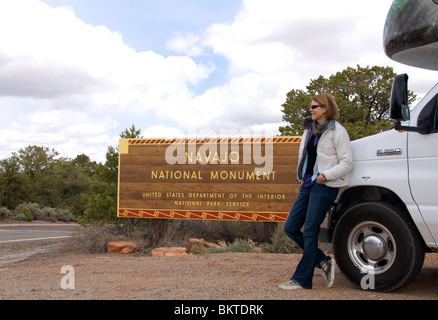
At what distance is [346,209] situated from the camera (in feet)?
19.5

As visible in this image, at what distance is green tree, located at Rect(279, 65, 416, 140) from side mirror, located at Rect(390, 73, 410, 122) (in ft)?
66.1

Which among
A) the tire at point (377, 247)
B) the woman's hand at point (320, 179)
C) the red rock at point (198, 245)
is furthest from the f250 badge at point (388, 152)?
the red rock at point (198, 245)

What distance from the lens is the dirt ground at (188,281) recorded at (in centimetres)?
531

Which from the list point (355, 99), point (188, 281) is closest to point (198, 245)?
point (188, 281)

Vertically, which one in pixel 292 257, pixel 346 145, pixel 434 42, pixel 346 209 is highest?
pixel 434 42

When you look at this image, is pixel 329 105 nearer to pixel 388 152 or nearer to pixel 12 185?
pixel 388 152

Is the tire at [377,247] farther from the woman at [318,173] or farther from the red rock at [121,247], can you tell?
the red rock at [121,247]

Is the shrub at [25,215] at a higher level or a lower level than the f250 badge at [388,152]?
lower

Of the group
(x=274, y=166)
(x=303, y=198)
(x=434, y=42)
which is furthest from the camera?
(x=274, y=166)

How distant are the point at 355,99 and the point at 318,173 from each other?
2324 centimetres

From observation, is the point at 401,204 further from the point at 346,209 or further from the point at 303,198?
the point at 303,198

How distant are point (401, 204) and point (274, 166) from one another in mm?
6458

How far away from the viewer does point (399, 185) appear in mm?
5273
